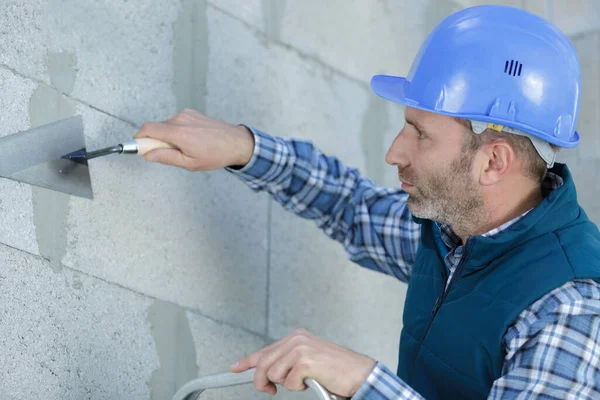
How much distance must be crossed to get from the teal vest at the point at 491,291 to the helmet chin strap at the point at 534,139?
0.04 meters

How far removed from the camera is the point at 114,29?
1999mm

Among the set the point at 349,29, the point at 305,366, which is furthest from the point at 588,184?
the point at 305,366

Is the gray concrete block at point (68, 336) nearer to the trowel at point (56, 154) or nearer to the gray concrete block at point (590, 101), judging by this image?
the trowel at point (56, 154)

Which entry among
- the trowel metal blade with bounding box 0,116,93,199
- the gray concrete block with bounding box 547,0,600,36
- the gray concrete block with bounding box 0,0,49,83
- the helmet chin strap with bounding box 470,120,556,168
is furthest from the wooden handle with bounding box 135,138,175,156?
the gray concrete block with bounding box 547,0,600,36

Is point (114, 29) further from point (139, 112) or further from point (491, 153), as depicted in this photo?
point (491, 153)

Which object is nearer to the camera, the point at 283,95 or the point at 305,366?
the point at 305,366

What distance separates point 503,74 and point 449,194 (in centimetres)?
28

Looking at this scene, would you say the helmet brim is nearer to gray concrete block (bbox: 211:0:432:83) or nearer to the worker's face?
the worker's face

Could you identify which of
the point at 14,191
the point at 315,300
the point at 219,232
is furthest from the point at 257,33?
the point at 14,191

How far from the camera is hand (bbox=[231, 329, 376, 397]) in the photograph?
152 cm

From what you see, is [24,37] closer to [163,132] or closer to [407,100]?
[163,132]

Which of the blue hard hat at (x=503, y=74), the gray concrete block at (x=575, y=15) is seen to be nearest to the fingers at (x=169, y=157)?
the blue hard hat at (x=503, y=74)

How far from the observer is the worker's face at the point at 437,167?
Answer: 74.2 inches

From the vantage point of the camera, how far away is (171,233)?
208cm
